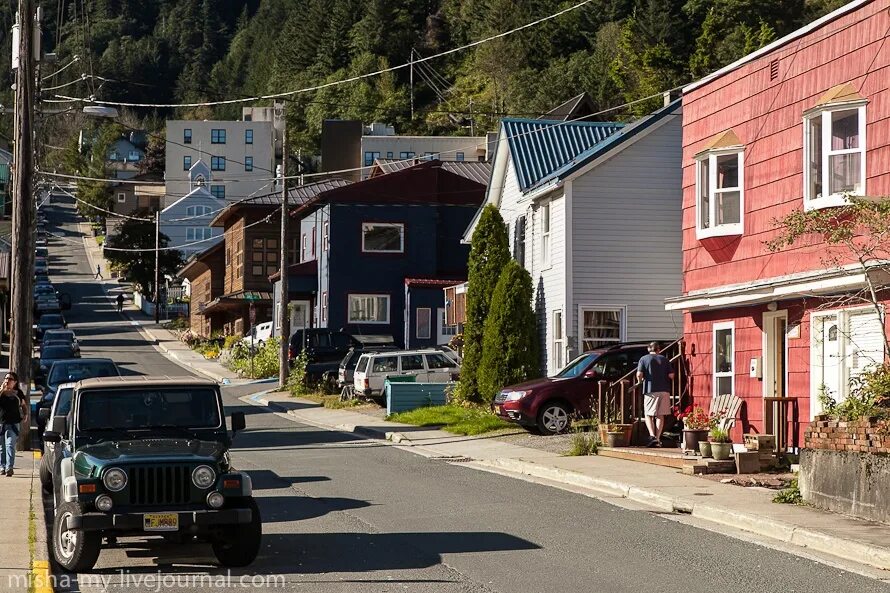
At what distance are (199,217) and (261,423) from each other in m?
82.9

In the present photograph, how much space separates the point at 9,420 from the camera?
2133 centimetres

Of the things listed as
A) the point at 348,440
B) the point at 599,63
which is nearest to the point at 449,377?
the point at 348,440

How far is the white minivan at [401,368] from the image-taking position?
39.3 m

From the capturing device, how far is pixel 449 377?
3988 centimetres

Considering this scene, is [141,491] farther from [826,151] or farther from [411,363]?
[411,363]

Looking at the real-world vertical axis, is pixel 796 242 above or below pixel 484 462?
above

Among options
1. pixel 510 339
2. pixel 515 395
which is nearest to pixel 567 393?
pixel 515 395

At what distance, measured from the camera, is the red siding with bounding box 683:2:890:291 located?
19469 millimetres

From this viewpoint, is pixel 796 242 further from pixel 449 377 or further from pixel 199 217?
pixel 199 217

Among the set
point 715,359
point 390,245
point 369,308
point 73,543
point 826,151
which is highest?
point 390,245

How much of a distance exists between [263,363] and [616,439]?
32.7 m

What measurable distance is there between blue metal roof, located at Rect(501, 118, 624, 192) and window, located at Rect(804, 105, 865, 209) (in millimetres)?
16701

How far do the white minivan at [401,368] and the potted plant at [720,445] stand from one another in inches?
731

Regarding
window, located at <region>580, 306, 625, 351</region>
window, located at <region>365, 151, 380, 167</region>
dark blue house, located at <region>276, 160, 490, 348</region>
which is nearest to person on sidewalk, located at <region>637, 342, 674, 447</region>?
window, located at <region>580, 306, 625, 351</region>
